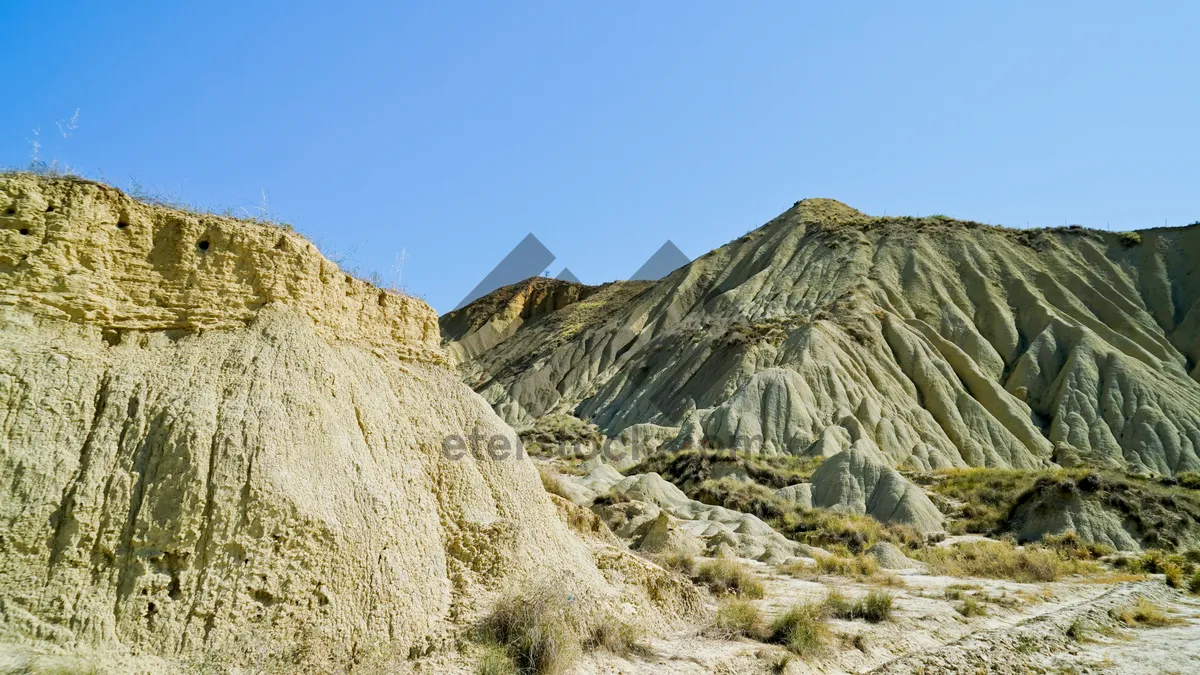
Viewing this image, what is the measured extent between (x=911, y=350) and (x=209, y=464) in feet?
154

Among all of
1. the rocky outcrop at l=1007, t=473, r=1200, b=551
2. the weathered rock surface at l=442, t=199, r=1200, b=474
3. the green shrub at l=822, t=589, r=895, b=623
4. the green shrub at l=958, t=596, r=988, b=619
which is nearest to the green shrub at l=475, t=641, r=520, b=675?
the green shrub at l=822, t=589, r=895, b=623

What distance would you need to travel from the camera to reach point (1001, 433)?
40.9m

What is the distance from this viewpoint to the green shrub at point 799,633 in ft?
33.7

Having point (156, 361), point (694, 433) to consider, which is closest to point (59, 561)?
point (156, 361)

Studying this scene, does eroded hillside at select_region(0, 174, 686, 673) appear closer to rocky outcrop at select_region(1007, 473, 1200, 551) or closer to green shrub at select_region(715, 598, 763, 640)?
green shrub at select_region(715, 598, 763, 640)

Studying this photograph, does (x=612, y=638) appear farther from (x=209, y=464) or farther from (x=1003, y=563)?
(x=1003, y=563)

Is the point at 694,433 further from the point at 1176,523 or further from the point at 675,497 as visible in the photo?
the point at 1176,523

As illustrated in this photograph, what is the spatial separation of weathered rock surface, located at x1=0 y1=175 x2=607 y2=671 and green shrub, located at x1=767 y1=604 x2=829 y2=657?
10.0ft

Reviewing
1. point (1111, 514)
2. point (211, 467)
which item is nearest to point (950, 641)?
point (211, 467)

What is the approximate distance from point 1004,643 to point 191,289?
13335 mm

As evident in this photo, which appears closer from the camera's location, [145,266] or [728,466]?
[145,266]

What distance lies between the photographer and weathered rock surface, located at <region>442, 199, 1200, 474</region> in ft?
131

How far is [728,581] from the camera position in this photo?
13648mm

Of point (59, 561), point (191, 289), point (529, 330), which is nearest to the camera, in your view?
point (59, 561)
